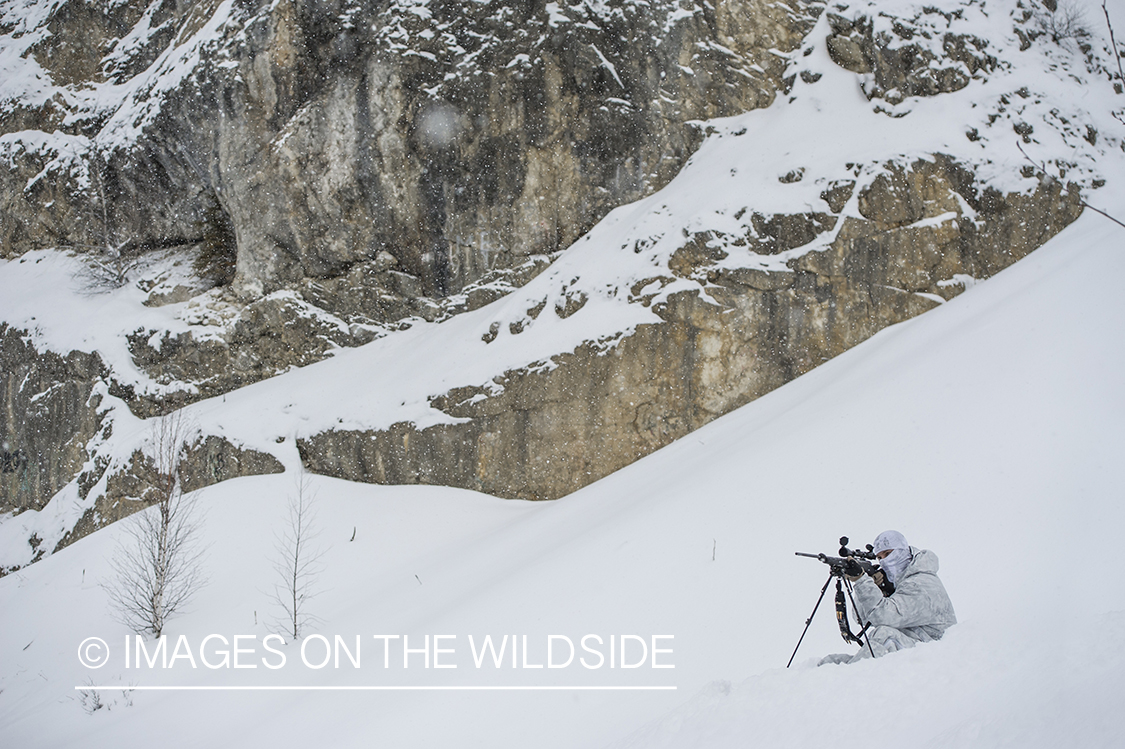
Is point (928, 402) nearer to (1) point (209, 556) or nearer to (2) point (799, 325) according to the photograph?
(2) point (799, 325)

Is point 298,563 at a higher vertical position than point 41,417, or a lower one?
lower

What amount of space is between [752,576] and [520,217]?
10.1 m

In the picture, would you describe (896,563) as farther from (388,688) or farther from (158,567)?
(158,567)

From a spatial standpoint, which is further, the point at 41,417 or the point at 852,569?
the point at 41,417

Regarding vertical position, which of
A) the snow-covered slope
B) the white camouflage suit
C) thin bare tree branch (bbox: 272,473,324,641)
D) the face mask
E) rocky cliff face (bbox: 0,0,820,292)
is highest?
rocky cliff face (bbox: 0,0,820,292)

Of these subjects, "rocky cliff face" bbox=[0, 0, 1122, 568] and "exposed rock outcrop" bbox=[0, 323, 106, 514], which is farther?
"exposed rock outcrop" bbox=[0, 323, 106, 514]

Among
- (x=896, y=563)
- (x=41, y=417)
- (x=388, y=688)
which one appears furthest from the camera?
(x=41, y=417)

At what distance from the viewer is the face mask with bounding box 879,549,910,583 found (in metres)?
3.97

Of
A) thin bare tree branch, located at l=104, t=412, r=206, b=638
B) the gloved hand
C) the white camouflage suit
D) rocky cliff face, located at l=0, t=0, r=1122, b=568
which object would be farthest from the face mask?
thin bare tree branch, located at l=104, t=412, r=206, b=638

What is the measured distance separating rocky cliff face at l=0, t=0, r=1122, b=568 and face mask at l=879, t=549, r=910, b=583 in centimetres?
843

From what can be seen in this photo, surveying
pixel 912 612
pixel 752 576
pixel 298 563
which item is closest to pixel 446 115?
pixel 298 563

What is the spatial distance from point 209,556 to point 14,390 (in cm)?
946

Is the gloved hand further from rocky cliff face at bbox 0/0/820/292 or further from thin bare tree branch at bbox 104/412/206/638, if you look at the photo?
rocky cliff face at bbox 0/0/820/292

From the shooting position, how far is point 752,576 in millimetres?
7711
